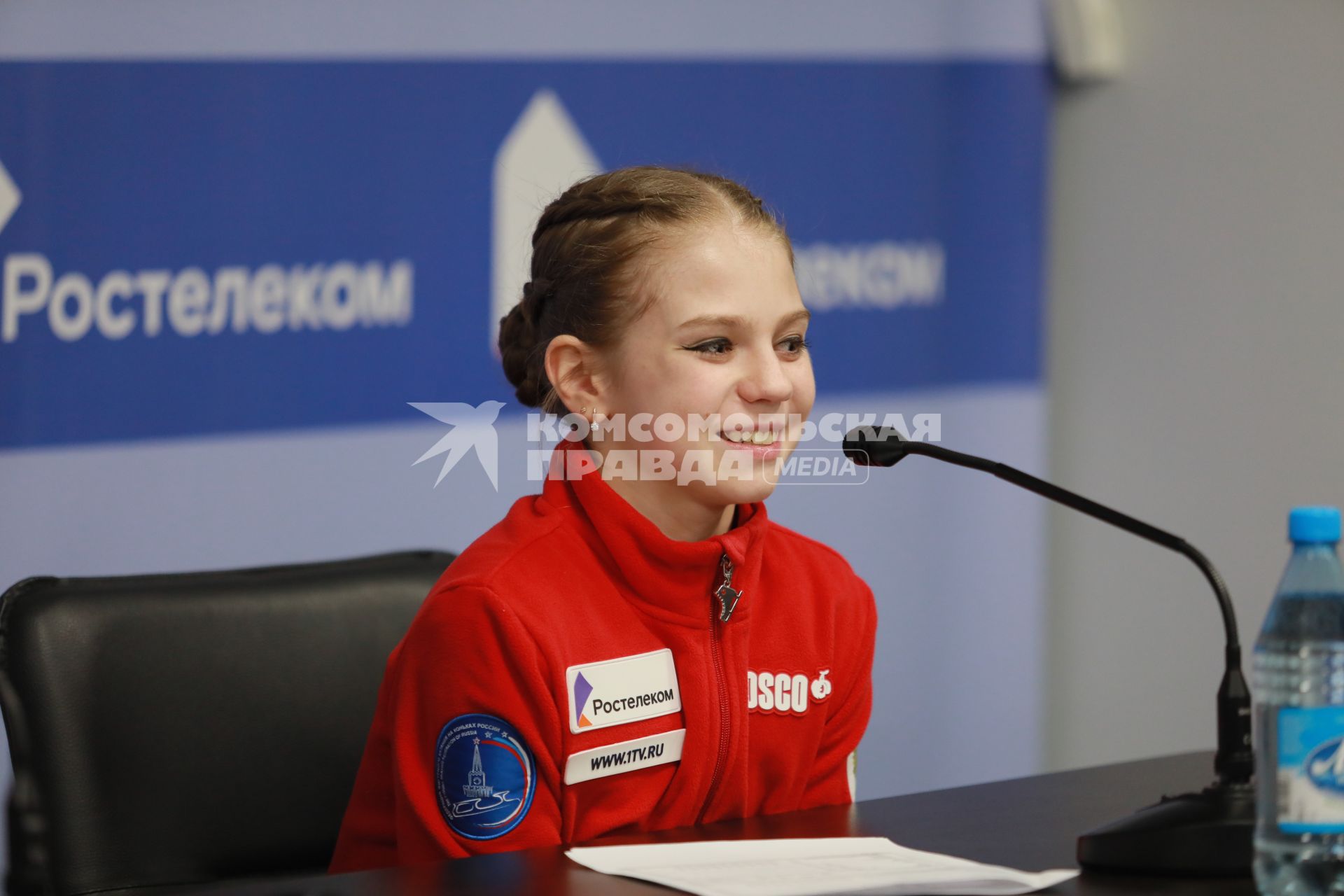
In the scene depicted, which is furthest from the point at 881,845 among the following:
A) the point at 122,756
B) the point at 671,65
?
the point at 671,65

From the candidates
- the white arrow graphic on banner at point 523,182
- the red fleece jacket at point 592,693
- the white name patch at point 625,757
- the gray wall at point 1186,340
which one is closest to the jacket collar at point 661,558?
the red fleece jacket at point 592,693

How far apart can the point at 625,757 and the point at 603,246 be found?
0.47 meters

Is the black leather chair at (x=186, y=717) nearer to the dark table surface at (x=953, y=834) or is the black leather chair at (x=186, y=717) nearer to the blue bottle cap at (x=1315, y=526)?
the dark table surface at (x=953, y=834)

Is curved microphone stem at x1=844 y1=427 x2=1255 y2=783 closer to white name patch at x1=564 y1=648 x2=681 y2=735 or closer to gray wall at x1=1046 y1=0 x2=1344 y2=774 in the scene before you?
white name patch at x1=564 y1=648 x2=681 y2=735

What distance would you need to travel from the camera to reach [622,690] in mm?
1239

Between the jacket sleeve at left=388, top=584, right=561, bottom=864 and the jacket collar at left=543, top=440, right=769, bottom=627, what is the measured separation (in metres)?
0.12

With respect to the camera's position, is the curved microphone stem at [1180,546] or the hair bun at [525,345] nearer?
the curved microphone stem at [1180,546]

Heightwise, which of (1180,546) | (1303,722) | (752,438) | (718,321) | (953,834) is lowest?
(953,834)

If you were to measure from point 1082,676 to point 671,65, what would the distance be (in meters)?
1.55

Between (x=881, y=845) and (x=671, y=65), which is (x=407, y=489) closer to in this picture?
(x=671, y=65)

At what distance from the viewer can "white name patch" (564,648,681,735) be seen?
1.21 metres

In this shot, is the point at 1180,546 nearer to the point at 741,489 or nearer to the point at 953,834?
the point at 953,834

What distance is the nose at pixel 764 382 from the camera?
4.32 feet

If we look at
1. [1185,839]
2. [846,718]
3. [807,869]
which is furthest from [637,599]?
[1185,839]
